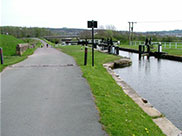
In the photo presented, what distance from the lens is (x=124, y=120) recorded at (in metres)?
5.00

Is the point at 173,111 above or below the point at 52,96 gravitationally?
below

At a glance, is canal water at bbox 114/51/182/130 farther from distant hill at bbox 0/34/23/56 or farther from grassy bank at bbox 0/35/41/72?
distant hill at bbox 0/34/23/56

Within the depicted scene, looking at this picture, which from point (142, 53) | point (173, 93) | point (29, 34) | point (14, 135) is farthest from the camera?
point (29, 34)

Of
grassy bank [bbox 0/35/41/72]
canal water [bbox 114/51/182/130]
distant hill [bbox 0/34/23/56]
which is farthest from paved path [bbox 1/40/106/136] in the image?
distant hill [bbox 0/34/23/56]

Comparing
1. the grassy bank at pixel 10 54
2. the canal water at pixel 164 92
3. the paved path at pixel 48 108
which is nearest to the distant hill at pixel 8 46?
the grassy bank at pixel 10 54

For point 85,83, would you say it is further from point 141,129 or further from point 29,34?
point 29,34

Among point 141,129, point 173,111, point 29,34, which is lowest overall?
point 173,111

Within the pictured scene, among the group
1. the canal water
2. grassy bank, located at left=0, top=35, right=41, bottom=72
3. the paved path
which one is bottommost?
the canal water

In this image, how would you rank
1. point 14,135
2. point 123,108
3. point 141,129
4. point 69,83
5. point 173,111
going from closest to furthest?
1. point 14,135
2. point 141,129
3. point 123,108
4. point 173,111
5. point 69,83

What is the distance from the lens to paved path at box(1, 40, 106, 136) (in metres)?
4.42

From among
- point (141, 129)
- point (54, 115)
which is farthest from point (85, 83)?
point (141, 129)

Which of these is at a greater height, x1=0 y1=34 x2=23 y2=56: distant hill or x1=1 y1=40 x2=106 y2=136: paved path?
x1=0 y1=34 x2=23 y2=56: distant hill

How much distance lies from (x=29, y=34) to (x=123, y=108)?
10374 centimetres

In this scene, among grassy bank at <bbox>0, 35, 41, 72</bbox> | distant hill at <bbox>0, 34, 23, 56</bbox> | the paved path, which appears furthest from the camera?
distant hill at <bbox>0, 34, 23, 56</bbox>
